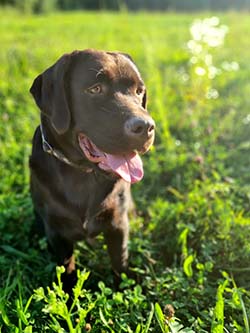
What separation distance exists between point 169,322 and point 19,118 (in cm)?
331

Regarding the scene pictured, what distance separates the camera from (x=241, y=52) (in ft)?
23.7

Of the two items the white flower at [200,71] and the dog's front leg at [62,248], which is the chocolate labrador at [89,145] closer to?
the dog's front leg at [62,248]

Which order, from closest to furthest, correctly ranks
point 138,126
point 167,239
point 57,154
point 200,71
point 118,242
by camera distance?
point 138,126 → point 57,154 → point 118,242 → point 167,239 → point 200,71

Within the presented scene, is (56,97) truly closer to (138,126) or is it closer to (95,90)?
(95,90)

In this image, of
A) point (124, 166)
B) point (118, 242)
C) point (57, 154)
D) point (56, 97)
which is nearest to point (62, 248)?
point (118, 242)

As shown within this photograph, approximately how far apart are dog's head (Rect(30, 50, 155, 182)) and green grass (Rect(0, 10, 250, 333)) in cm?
58

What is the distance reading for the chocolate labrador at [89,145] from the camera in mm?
2199

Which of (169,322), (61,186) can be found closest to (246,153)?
(61,186)

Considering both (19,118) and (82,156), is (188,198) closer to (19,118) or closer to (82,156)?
(82,156)

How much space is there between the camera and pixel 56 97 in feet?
7.53

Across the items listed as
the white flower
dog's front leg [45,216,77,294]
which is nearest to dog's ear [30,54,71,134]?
dog's front leg [45,216,77,294]

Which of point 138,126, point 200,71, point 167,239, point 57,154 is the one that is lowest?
point 167,239

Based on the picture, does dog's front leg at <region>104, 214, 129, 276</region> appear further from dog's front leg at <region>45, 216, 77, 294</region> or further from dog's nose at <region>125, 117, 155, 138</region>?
dog's nose at <region>125, 117, 155, 138</region>

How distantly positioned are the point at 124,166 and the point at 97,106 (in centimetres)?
31
